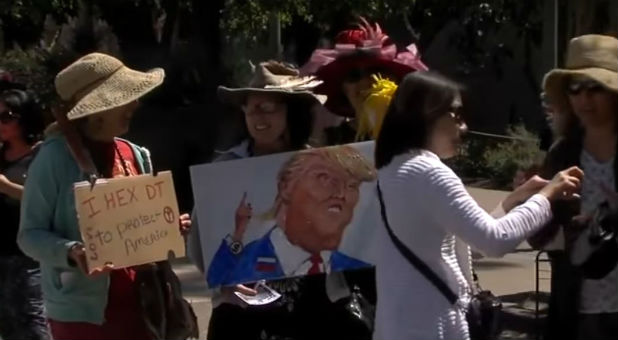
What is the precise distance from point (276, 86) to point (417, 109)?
3.81ft

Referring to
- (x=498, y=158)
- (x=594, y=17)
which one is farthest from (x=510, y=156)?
(x=594, y=17)

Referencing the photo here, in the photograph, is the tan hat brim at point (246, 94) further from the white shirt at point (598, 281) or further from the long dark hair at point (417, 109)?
the white shirt at point (598, 281)

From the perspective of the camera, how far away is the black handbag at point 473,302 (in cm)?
417

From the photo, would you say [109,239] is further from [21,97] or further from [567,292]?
[21,97]

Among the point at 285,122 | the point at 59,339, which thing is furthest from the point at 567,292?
the point at 59,339

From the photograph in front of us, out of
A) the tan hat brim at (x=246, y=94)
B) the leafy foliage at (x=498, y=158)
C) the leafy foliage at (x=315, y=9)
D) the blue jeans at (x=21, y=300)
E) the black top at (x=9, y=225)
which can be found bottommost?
the leafy foliage at (x=498, y=158)

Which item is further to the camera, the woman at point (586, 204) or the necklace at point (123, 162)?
the necklace at point (123, 162)

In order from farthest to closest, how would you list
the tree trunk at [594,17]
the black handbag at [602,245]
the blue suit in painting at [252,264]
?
1. the tree trunk at [594,17]
2. the blue suit in painting at [252,264]
3. the black handbag at [602,245]

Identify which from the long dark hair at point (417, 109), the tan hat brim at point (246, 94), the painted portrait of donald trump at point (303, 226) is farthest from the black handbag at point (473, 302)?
the tan hat brim at point (246, 94)

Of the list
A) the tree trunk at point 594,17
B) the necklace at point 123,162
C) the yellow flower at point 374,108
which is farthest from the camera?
the tree trunk at point 594,17

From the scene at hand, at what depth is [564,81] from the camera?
185 inches

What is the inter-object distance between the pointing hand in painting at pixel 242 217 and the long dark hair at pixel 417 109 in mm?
974

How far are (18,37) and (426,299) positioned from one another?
17531 millimetres

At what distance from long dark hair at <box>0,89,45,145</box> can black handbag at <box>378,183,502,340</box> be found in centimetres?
344
